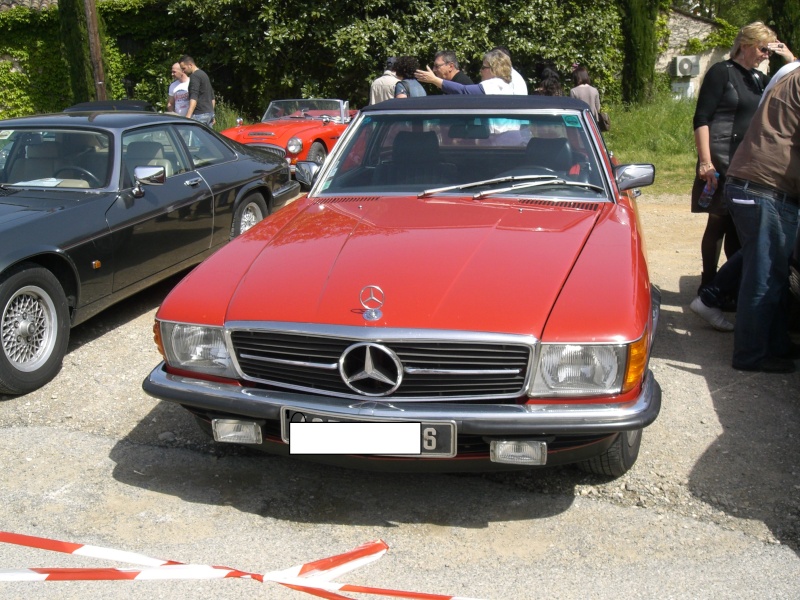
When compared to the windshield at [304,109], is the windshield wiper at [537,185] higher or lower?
higher

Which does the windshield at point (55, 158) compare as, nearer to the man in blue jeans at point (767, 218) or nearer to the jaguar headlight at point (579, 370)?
the jaguar headlight at point (579, 370)

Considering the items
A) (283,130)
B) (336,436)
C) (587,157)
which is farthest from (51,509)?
(283,130)

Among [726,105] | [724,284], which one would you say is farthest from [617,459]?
[726,105]

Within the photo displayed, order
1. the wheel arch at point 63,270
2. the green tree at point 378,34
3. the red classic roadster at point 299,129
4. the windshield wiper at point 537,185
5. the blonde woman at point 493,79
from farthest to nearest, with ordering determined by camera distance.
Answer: the green tree at point 378,34, the red classic roadster at point 299,129, the blonde woman at point 493,79, the wheel arch at point 63,270, the windshield wiper at point 537,185

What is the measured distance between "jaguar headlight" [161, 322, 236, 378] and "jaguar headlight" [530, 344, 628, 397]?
1215mm

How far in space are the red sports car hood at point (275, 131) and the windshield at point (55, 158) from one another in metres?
5.50

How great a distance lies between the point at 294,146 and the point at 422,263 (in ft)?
26.1

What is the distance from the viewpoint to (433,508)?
3562 millimetres

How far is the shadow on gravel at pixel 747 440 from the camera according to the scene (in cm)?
352

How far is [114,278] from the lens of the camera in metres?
5.59

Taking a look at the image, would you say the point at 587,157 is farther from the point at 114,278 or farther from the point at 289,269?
the point at 114,278

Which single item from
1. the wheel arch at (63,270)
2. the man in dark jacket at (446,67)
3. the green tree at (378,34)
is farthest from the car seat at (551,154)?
the green tree at (378,34)

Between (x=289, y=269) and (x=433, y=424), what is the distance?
998 millimetres

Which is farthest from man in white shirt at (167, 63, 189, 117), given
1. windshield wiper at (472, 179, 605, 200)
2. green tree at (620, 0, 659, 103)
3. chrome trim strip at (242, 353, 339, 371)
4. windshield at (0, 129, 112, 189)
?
green tree at (620, 0, 659, 103)
